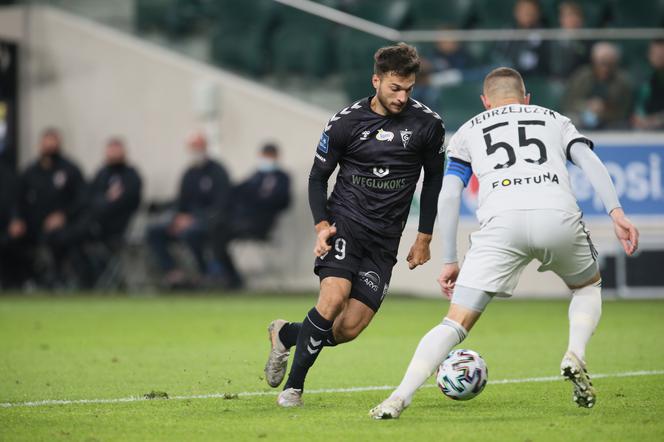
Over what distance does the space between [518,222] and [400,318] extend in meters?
7.69

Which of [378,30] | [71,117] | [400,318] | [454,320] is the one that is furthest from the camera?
[71,117]

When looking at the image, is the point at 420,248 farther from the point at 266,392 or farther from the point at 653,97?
the point at 653,97

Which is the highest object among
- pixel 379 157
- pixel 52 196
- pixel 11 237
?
pixel 379 157

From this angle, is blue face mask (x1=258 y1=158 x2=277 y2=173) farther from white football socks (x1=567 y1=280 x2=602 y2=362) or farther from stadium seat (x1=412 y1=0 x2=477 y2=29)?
white football socks (x1=567 y1=280 x2=602 y2=362)

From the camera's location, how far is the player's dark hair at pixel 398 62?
6.91m

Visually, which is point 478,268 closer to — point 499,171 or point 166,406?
point 499,171

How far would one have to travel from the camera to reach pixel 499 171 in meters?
6.56

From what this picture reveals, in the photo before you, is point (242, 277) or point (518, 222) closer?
point (518, 222)

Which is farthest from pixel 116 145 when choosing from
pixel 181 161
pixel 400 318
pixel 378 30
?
pixel 400 318

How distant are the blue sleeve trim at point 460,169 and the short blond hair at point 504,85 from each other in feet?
1.38

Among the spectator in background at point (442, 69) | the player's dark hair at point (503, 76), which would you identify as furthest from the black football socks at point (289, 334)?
the spectator in background at point (442, 69)

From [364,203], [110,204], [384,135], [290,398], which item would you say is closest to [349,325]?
[290,398]

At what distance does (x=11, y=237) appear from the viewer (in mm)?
18500

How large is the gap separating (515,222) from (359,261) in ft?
3.72
